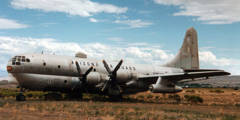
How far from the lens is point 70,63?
95.8 feet

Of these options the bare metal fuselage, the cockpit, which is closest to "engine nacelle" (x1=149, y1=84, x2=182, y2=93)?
the bare metal fuselage

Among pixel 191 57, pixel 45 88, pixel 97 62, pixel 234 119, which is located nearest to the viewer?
pixel 234 119

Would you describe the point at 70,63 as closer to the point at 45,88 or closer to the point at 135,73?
the point at 45,88

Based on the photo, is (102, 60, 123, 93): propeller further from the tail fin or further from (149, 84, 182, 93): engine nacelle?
the tail fin

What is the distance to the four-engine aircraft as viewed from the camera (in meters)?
26.3

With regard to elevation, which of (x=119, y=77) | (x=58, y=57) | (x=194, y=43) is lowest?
(x=119, y=77)

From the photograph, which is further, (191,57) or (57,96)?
(191,57)

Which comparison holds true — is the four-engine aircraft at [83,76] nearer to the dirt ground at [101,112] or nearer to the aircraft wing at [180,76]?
the aircraft wing at [180,76]

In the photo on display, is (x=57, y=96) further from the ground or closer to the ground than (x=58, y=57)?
closer to the ground

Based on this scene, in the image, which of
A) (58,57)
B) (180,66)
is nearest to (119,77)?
(58,57)

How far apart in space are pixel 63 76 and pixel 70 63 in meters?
1.75

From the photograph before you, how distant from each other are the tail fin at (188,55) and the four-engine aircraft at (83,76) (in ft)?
27.7

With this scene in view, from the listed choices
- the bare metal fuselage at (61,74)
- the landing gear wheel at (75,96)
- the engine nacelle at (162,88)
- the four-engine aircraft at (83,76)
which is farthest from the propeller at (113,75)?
the landing gear wheel at (75,96)

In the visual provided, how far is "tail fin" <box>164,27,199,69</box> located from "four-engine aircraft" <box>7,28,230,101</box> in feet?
27.7
